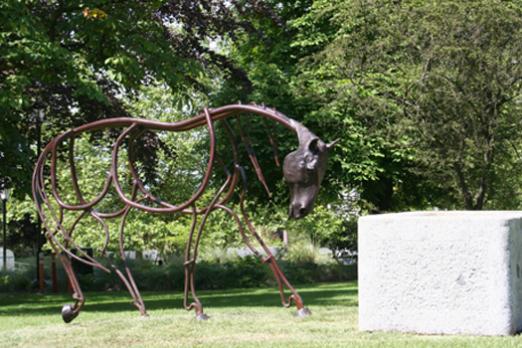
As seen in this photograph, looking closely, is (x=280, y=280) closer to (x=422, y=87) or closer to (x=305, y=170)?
(x=305, y=170)

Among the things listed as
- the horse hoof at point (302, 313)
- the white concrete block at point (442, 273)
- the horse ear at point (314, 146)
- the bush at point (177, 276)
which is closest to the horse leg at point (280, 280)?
the horse hoof at point (302, 313)

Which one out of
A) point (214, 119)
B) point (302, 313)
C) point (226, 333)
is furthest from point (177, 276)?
point (226, 333)

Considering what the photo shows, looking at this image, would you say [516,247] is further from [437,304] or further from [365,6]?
[365,6]

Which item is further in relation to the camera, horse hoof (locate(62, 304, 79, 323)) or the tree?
the tree

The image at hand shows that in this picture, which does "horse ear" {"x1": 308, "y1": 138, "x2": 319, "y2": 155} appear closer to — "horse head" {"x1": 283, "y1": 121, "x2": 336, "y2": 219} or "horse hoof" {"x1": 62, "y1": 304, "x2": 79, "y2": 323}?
"horse head" {"x1": 283, "y1": 121, "x2": 336, "y2": 219}

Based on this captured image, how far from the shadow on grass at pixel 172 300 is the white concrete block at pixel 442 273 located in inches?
207

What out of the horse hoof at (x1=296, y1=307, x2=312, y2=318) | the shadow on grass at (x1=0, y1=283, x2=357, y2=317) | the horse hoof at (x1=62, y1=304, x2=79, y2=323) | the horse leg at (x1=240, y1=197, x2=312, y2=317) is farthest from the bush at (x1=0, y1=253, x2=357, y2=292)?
the horse leg at (x1=240, y1=197, x2=312, y2=317)

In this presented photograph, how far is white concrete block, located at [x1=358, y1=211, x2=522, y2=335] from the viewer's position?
33.5 feet

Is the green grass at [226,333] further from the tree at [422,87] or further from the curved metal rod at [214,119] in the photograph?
the tree at [422,87]

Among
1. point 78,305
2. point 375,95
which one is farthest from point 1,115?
point 375,95

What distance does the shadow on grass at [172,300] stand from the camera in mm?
17641

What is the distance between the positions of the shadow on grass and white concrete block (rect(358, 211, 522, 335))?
5.26 metres

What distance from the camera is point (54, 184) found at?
13062 mm

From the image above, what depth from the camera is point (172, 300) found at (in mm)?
20047
